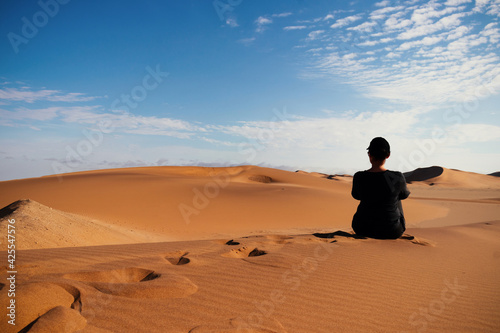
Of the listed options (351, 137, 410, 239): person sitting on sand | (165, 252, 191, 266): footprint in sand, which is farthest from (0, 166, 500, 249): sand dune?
(351, 137, 410, 239): person sitting on sand

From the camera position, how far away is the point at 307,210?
44.7 feet

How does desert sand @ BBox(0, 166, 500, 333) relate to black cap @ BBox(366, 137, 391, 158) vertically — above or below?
below

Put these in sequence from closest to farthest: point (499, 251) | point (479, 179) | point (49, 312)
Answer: point (49, 312)
point (499, 251)
point (479, 179)

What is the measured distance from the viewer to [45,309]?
2.23 meters

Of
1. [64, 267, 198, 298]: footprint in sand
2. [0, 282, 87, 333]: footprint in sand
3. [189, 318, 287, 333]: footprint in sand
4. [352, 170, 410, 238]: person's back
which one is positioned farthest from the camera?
[352, 170, 410, 238]: person's back

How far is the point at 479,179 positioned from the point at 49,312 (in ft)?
189

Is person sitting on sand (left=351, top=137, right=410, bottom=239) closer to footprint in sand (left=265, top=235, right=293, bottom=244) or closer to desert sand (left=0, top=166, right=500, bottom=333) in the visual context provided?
desert sand (left=0, top=166, right=500, bottom=333)

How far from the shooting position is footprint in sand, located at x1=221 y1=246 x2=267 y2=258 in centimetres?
447

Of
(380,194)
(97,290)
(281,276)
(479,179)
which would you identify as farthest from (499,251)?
(479,179)

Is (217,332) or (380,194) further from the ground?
(380,194)

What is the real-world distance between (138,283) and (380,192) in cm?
352

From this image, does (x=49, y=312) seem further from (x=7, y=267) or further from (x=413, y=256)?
(x=413, y=256)

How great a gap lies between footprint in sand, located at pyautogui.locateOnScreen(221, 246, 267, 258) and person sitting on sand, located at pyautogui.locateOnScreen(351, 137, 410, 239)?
176cm

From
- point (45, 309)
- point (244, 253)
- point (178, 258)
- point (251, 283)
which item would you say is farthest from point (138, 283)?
point (244, 253)
